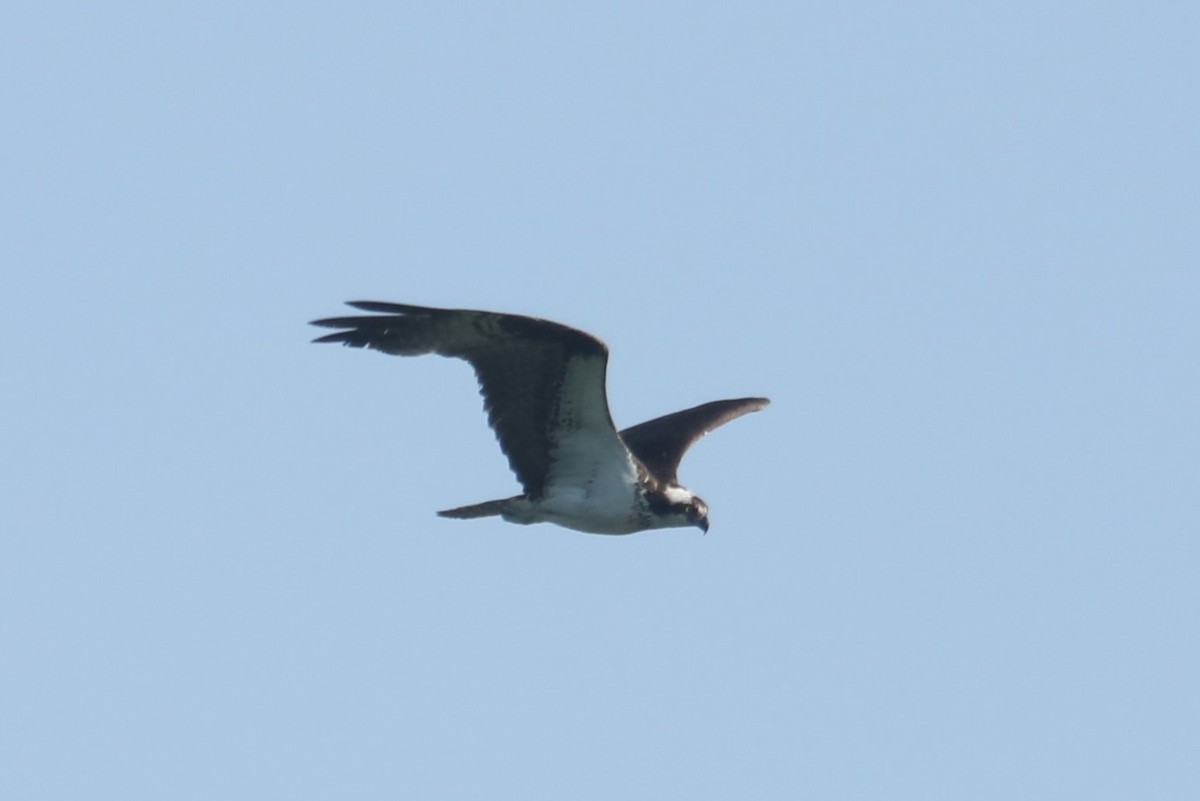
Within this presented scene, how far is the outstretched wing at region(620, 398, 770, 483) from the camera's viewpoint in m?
17.9

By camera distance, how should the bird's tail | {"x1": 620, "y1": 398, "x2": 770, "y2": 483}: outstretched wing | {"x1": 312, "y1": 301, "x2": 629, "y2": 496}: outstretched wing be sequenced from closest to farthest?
{"x1": 312, "y1": 301, "x2": 629, "y2": 496}: outstretched wing, the bird's tail, {"x1": 620, "y1": 398, "x2": 770, "y2": 483}: outstretched wing

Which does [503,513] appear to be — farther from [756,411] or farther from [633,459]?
[756,411]

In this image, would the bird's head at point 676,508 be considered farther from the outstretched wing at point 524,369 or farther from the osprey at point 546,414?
the outstretched wing at point 524,369

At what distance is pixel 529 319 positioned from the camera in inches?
569

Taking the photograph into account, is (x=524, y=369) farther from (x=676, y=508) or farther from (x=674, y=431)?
(x=674, y=431)

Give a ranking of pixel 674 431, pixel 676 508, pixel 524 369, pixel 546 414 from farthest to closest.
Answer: pixel 674 431 < pixel 676 508 < pixel 546 414 < pixel 524 369

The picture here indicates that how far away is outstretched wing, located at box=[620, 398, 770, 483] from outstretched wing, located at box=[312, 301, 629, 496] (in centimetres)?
167

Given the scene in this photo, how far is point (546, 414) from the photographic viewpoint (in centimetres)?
1533

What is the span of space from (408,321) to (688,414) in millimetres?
5529

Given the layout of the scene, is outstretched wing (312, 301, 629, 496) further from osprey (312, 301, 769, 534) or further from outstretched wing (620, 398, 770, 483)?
outstretched wing (620, 398, 770, 483)

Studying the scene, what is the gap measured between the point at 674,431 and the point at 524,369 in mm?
4157

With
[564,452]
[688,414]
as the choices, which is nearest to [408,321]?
[564,452]

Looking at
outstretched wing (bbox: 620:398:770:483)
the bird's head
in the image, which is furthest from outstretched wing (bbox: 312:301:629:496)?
outstretched wing (bbox: 620:398:770:483)

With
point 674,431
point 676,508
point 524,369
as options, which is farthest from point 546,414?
point 674,431
